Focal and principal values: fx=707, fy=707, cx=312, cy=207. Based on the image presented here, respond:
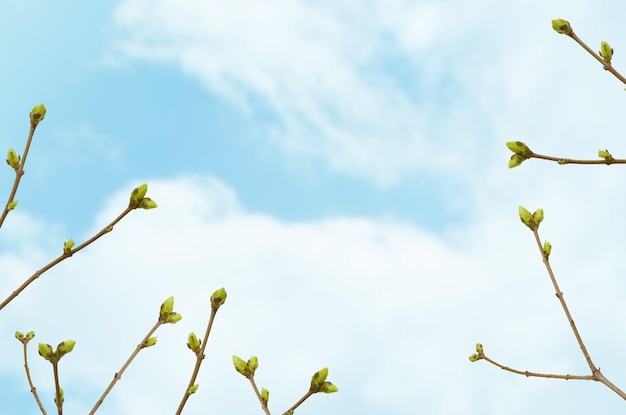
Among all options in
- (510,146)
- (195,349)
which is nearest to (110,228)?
(195,349)

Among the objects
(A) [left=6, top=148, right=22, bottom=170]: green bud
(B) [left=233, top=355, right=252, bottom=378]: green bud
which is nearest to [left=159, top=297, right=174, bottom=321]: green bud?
(B) [left=233, top=355, right=252, bottom=378]: green bud

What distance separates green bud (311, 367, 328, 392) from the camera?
4.15 metres

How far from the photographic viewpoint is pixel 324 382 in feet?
13.7

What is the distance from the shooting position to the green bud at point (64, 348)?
4.00 metres

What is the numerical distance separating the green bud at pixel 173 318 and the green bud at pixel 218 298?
373 mm

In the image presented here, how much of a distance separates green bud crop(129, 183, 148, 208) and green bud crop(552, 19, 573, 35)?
117 inches

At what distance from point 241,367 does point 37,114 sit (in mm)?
2090

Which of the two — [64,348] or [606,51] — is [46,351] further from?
[606,51]

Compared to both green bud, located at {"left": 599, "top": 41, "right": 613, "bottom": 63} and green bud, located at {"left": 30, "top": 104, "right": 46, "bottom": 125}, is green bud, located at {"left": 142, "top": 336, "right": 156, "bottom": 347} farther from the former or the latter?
green bud, located at {"left": 599, "top": 41, "right": 613, "bottom": 63}

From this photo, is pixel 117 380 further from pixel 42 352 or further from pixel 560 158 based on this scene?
pixel 560 158

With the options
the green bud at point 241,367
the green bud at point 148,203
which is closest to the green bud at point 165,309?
the green bud at point 241,367

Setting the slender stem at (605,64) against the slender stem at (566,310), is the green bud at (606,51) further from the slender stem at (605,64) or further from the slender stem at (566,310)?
the slender stem at (566,310)

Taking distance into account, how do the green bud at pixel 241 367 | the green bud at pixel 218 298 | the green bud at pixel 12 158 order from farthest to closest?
the green bud at pixel 12 158 < the green bud at pixel 241 367 < the green bud at pixel 218 298

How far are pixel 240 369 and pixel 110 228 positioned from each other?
1206 millimetres
